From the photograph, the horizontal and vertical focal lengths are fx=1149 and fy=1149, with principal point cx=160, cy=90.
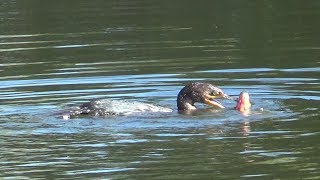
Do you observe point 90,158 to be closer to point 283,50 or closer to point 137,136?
point 137,136

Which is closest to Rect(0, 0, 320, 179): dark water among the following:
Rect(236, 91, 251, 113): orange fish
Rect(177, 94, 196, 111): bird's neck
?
Rect(236, 91, 251, 113): orange fish

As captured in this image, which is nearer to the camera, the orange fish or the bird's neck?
the orange fish

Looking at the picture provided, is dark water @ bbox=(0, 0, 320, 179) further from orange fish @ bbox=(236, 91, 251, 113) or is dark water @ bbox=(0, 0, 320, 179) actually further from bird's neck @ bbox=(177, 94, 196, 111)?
bird's neck @ bbox=(177, 94, 196, 111)

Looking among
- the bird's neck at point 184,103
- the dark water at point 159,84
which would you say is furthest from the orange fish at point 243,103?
the bird's neck at point 184,103

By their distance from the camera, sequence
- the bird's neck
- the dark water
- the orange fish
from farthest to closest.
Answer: the bird's neck → the orange fish → the dark water

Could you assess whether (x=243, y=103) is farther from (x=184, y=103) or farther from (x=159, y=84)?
(x=159, y=84)

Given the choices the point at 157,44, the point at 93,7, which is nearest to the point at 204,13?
the point at 93,7

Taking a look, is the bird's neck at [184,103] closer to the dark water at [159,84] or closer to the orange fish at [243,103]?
the dark water at [159,84]

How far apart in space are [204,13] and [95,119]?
14453 millimetres

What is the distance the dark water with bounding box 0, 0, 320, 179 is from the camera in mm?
12430

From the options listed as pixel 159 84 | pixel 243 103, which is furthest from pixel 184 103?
pixel 159 84

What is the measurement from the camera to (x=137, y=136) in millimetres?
13852

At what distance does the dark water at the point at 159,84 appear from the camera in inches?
489

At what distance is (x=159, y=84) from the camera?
1823 cm
